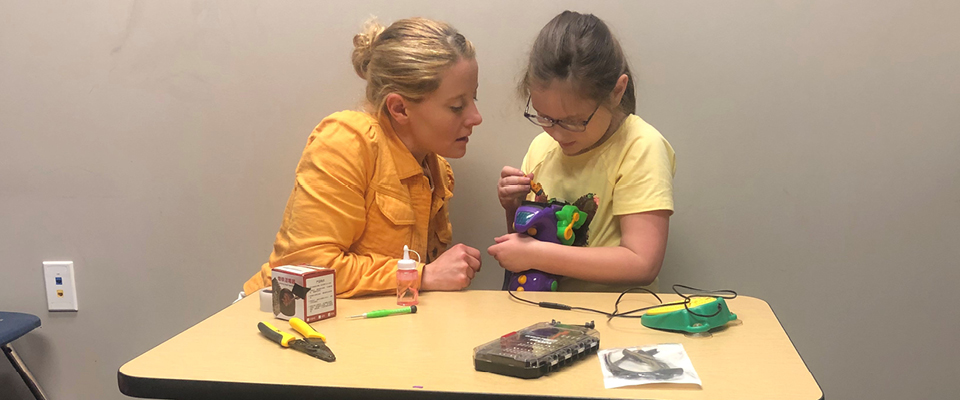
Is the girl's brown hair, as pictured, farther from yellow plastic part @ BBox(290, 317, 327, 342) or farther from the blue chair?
the blue chair

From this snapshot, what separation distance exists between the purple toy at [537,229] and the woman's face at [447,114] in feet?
0.70

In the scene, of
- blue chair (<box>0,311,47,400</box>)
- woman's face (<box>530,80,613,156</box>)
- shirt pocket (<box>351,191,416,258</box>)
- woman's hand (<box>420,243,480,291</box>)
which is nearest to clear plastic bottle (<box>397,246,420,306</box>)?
woman's hand (<box>420,243,480,291</box>)

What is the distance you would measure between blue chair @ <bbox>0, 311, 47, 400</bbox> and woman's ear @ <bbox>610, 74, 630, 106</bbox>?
1.39m

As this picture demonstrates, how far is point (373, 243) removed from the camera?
3.80 feet

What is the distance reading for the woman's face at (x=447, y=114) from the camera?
3.82 feet

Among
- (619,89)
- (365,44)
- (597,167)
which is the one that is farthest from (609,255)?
(365,44)

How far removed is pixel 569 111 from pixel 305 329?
23.1 inches

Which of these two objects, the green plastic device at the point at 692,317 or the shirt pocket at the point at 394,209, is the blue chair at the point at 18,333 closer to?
the shirt pocket at the point at 394,209

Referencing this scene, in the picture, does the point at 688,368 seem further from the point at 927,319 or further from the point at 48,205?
the point at 48,205

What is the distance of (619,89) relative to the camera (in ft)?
3.63

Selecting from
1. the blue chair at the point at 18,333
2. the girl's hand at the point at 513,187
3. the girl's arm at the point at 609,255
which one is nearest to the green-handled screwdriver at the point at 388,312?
the girl's arm at the point at 609,255

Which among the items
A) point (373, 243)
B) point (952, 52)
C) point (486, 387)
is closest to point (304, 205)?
point (373, 243)

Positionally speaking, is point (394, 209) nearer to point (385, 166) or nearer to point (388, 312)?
point (385, 166)

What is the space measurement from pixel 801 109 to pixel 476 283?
82 centimetres
